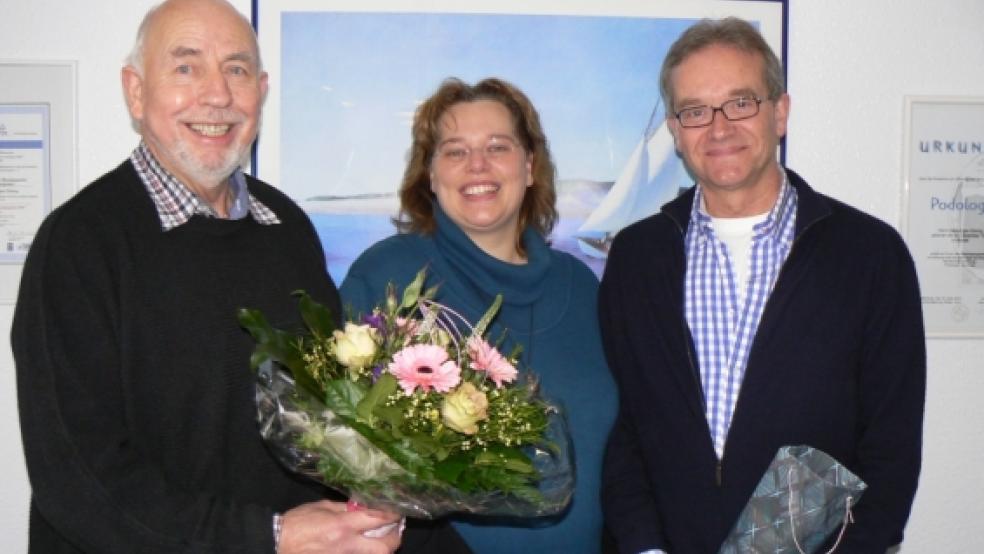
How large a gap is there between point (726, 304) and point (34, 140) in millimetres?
2186

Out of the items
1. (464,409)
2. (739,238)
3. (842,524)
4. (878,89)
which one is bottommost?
(842,524)

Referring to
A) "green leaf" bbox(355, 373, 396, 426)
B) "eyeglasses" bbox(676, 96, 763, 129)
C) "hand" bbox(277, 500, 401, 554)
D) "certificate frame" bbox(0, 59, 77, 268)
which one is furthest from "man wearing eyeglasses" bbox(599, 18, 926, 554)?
"certificate frame" bbox(0, 59, 77, 268)

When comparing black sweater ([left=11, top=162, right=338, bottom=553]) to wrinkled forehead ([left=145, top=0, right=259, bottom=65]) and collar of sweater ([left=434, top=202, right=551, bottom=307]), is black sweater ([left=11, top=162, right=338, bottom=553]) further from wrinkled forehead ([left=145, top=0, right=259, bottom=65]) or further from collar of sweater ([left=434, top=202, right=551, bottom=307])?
collar of sweater ([left=434, top=202, right=551, bottom=307])

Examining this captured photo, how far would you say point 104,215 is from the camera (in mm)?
1907

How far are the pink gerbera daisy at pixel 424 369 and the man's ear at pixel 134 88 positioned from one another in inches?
37.0

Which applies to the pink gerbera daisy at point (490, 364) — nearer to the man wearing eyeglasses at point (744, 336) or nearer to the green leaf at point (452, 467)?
the green leaf at point (452, 467)

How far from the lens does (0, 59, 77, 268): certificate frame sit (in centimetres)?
286

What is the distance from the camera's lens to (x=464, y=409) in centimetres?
152

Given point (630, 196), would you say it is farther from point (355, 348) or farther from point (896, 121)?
point (355, 348)

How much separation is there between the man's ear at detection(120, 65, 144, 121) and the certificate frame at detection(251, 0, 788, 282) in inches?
35.0

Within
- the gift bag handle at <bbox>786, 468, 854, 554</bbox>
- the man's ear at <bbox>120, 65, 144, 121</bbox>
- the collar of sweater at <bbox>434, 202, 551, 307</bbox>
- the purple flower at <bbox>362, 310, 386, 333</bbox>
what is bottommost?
the gift bag handle at <bbox>786, 468, 854, 554</bbox>

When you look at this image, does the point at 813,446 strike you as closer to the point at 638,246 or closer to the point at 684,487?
the point at 684,487

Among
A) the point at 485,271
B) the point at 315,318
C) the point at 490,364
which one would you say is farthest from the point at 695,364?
the point at 315,318

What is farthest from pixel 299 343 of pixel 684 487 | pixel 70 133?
pixel 70 133
